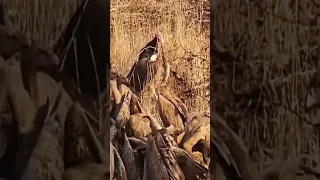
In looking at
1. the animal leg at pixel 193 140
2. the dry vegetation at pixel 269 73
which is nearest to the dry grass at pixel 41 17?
the dry vegetation at pixel 269 73

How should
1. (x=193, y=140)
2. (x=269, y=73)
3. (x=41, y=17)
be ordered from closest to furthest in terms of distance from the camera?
(x=269, y=73)
(x=41, y=17)
(x=193, y=140)

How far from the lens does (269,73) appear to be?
2395 mm

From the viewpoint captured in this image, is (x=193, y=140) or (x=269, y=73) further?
(x=193, y=140)

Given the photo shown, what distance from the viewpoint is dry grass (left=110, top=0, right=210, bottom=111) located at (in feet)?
10.2

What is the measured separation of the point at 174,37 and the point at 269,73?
89 centimetres

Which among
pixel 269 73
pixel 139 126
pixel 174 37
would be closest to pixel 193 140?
pixel 139 126

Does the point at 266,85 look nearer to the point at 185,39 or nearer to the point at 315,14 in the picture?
the point at 315,14

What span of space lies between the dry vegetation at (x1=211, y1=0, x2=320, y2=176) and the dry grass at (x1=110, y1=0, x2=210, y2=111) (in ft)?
2.11

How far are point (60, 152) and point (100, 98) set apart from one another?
35cm

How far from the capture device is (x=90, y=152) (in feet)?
8.30

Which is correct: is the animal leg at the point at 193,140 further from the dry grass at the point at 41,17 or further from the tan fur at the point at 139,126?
the dry grass at the point at 41,17

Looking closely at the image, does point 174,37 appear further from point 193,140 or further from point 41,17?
point 41,17

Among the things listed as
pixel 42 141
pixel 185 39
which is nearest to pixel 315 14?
pixel 185 39

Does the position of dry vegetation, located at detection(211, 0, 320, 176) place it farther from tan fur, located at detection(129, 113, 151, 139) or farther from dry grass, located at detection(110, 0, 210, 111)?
tan fur, located at detection(129, 113, 151, 139)
